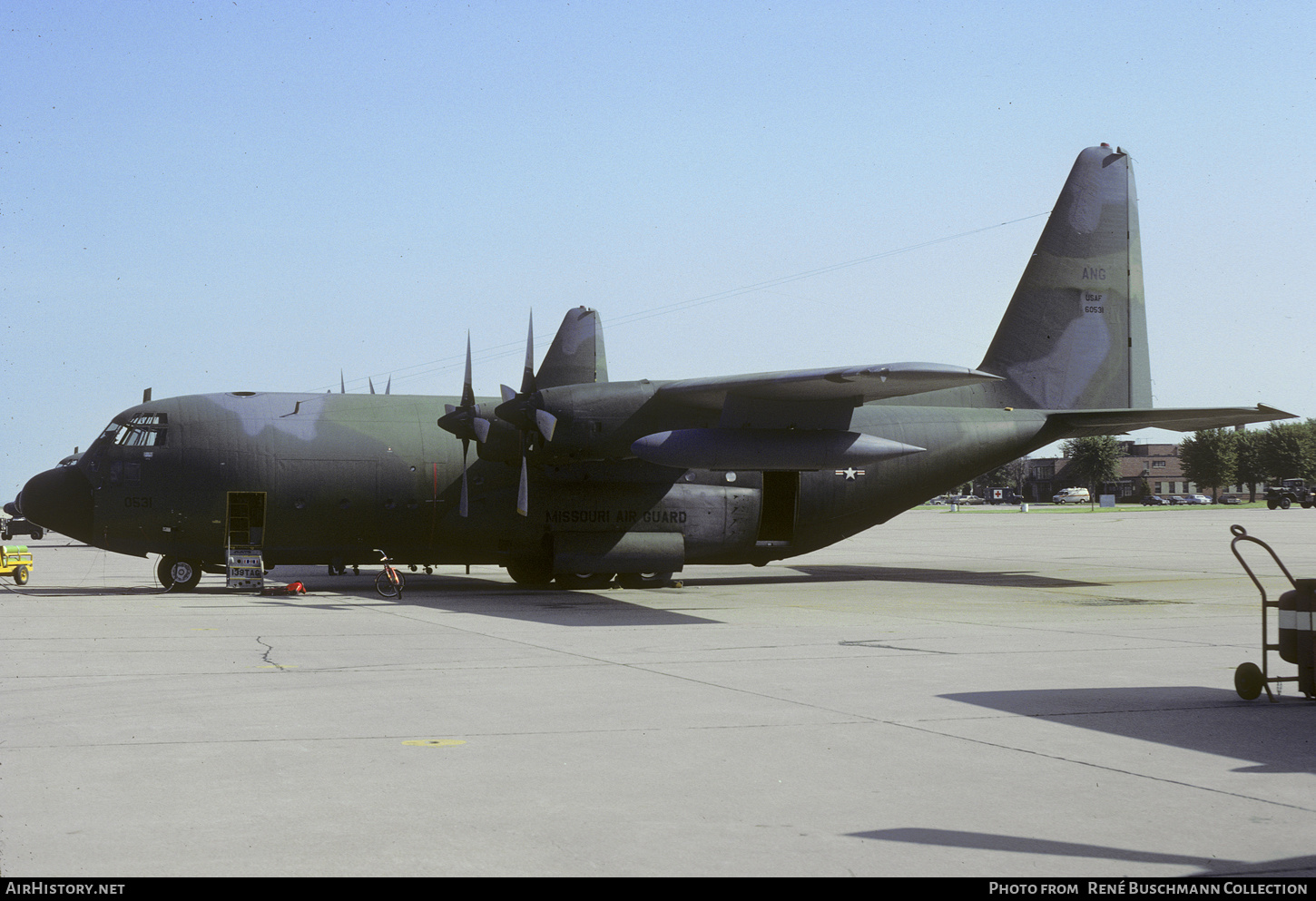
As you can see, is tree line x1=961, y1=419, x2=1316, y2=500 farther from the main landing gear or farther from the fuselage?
the main landing gear

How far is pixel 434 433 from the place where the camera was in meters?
26.4

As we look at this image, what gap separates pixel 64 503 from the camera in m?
24.9

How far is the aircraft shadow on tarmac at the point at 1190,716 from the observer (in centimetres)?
901

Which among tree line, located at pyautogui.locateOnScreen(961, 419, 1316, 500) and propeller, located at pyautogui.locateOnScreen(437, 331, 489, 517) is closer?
propeller, located at pyautogui.locateOnScreen(437, 331, 489, 517)

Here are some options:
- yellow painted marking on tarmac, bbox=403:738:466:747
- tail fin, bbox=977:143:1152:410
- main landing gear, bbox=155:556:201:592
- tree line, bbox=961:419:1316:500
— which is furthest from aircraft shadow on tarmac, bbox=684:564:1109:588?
tree line, bbox=961:419:1316:500

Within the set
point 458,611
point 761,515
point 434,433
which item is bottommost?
point 458,611

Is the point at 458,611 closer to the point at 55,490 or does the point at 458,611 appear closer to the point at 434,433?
the point at 434,433

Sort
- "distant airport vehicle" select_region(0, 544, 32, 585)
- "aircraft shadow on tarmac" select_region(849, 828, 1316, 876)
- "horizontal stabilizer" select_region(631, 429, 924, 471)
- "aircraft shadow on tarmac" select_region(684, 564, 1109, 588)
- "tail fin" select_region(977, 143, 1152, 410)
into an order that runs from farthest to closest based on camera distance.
→ 1. "tail fin" select_region(977, 143, 1152, 410)
2. "distant airport vehicle" select_region(0, 544, 32, 585)
3. "aircraft shadow on tarmac" select_region(684, 564, 1109, 588)
4. "horizontal stabilizer" select_region(631, 429, 924, 471)
5. "aircraft shadow on tarmac" select_region(849, 828, 1316, 876)

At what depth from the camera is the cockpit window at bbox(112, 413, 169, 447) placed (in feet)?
82.5

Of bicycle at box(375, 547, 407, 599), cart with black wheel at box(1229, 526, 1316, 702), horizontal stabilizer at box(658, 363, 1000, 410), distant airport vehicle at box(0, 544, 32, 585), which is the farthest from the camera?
distant airport vehicle at box(0, 544, 32, 585)

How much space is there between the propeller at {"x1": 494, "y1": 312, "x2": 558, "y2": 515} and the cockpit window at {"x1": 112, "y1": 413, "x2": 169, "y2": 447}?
23.8ft

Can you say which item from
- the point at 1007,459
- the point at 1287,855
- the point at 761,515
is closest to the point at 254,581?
the point at 761,515
